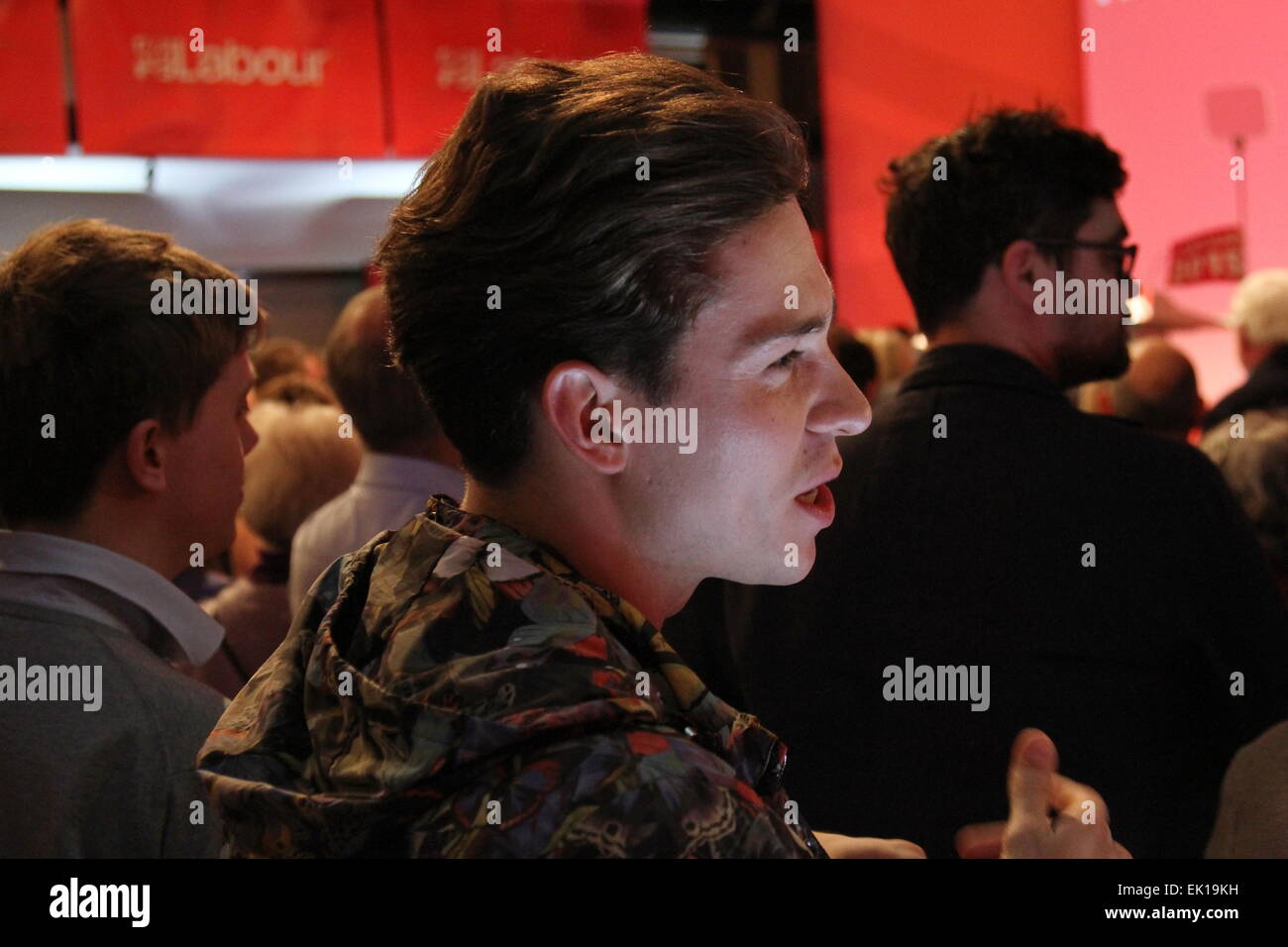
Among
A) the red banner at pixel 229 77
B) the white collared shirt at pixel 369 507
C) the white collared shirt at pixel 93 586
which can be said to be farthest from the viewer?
the red banner at pixel 229 77

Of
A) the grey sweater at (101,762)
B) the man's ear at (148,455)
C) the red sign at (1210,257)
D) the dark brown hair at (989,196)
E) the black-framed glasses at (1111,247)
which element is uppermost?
the red sign at (1210,257)

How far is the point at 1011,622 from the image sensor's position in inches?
69.1

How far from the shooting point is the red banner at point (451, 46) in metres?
4.25

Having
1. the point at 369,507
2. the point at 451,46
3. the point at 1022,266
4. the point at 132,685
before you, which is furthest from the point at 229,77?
the point at 132,685


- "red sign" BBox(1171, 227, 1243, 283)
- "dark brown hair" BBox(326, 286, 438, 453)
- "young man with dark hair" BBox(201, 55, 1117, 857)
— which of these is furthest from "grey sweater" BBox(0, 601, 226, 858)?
"red sign" BBox(1171, 227, 1243, 283)

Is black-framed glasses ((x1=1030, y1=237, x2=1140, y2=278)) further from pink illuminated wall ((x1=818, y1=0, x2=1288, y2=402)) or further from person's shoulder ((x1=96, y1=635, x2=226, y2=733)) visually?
pink illuminated wall ((x1=818, y1=0, x2=1288, y2=402))

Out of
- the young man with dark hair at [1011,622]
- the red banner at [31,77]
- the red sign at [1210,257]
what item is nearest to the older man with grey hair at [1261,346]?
the red sign at [1210,257]

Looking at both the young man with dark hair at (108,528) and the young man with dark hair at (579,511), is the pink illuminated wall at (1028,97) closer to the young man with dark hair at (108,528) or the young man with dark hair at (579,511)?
the young man with dark hair at (108,528)

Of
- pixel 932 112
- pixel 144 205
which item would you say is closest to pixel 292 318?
pixel 144 205

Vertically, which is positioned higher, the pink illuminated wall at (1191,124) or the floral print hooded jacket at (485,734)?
the pink illuminated wall at (1191,124)

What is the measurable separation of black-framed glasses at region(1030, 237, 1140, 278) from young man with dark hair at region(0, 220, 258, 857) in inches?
47.9

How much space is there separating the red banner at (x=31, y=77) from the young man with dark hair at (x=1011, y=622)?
303 cm
